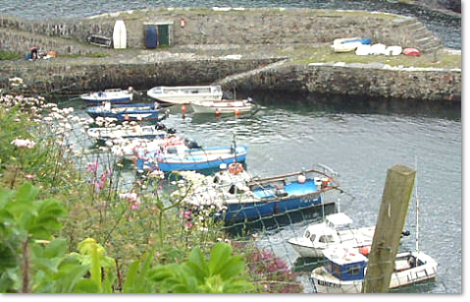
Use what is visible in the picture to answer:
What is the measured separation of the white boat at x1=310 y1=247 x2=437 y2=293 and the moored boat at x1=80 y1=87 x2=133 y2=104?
9.23 m

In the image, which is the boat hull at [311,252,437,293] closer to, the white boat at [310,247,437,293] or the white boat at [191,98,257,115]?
the white boat at [310,247,437,293]

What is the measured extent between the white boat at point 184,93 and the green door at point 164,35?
95.2 inches

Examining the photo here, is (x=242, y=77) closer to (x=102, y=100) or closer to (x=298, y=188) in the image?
(x=102, y=100)

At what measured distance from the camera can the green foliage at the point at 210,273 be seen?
151 centimetres

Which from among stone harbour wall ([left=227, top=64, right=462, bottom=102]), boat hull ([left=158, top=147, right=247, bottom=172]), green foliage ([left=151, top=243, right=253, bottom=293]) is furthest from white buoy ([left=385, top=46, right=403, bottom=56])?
green foliage ([left=151, top=243, right=253, bottom=293])

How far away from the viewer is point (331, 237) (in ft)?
34.1

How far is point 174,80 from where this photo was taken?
20125 millimetres

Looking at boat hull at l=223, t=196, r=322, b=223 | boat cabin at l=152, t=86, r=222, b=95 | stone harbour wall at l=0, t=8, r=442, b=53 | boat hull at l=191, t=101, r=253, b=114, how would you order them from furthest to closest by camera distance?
stone harbour wall at l=0, t=8, r=442, b=53 → boat cabin at l=152, t=86, r=222, b=95 → boat hull at l=191, t=101, r=253, b=114 → boat hull at l=223, t=196, r=322, b=223

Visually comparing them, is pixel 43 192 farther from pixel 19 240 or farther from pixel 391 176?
pixel 19 240

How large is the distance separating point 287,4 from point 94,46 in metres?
5.81

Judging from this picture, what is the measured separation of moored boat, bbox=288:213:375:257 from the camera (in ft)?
32.2

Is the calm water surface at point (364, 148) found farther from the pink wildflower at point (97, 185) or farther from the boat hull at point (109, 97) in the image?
the pink wildflower at point (97, 185)

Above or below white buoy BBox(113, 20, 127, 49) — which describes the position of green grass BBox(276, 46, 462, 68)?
below

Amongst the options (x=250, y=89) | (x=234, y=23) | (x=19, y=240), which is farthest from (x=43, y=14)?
(x=19, y=240)
